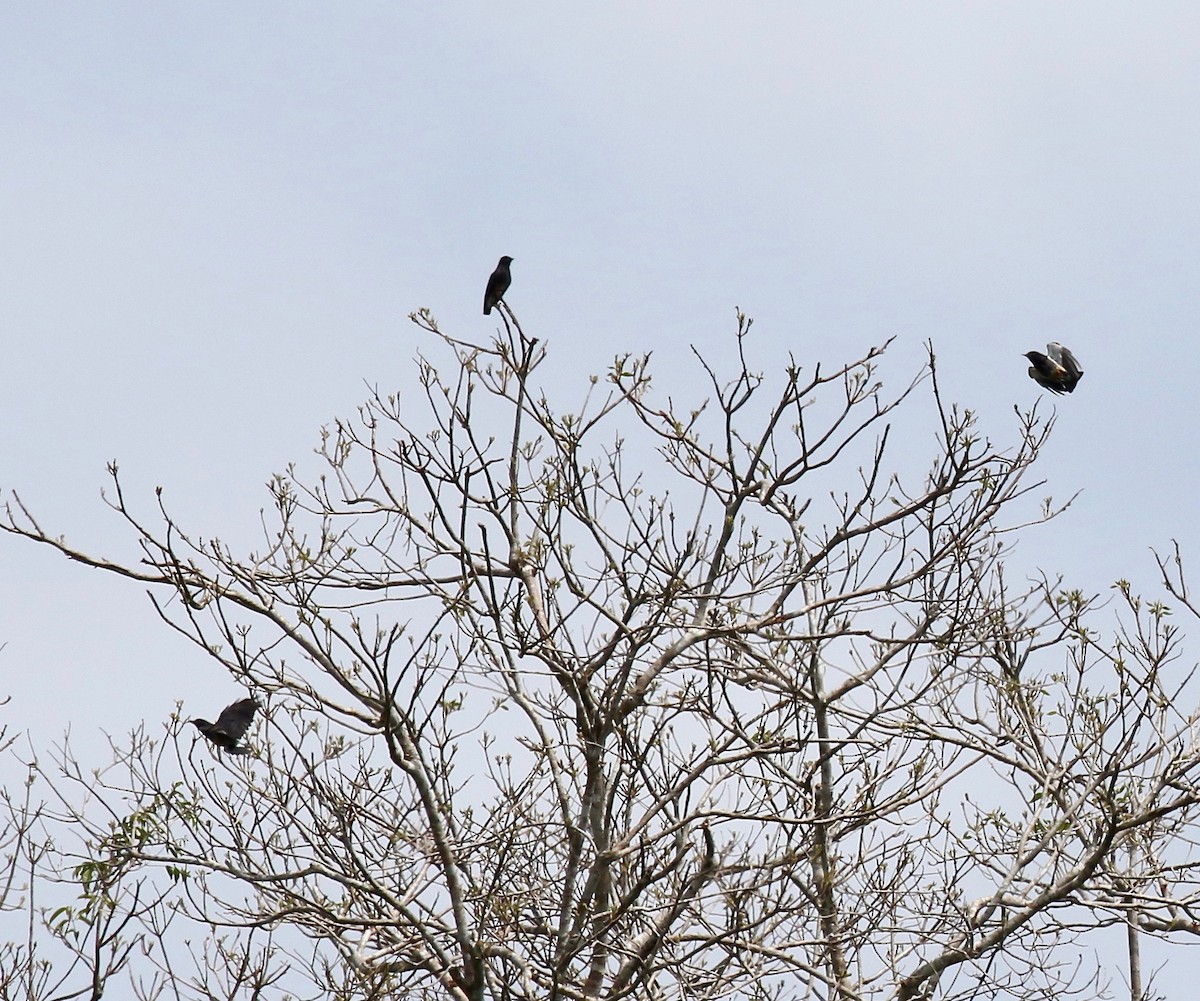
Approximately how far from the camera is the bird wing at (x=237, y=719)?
582cm

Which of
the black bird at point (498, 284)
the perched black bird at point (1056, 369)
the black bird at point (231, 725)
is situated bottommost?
the black bird at point (231, 725)

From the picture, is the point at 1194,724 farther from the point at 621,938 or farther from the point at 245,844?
the point at 245,844

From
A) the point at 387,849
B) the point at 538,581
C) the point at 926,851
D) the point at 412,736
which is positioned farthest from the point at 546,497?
the point at 926,851

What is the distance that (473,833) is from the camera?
19.9ft

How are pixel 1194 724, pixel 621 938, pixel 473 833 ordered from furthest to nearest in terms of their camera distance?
pixel 1194 724 < pixel 473 833 < pixel 621 938

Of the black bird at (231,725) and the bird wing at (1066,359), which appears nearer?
the black bird at (231,725)

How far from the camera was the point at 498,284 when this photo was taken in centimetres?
693

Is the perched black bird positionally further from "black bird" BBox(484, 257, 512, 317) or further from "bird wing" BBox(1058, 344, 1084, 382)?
"black bird" BBox(484, 257, 512, 317)

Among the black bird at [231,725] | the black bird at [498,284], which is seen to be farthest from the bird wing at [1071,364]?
the black bird at [231,725]

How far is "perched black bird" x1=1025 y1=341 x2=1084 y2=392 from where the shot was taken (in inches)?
267

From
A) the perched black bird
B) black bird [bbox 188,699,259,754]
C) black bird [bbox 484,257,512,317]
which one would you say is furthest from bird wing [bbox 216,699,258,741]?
the perched black bird

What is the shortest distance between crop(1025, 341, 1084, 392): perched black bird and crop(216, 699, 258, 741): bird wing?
14.3 feet

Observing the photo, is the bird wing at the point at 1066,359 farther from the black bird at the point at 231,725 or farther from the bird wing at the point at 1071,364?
the black bird at the point at 231,725

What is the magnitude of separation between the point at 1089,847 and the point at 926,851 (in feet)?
2.69
